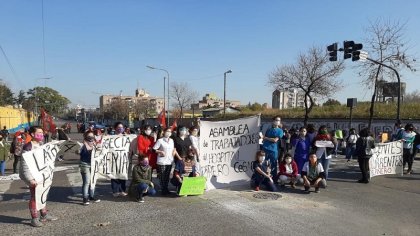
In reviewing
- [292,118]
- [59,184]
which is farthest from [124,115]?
[59,184]

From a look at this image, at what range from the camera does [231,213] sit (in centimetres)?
767

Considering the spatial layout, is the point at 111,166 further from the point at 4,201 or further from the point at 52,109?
the point at 52,109

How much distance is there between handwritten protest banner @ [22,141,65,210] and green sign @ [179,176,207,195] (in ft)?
9.83

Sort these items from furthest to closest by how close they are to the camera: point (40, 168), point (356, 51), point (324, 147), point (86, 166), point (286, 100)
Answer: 1. point (286, 100)
2. point (356, 51)
3. point (324, 147)
4. point (86, 166)
5. point (40, 168)

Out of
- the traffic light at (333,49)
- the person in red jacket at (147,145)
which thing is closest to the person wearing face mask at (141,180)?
the person in red jacket at (147,145)

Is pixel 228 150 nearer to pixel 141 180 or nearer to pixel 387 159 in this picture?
pixel 141 180

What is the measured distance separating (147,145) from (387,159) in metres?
7.82

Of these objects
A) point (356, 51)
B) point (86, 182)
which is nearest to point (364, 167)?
point (86, 182)

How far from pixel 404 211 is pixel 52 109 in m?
135

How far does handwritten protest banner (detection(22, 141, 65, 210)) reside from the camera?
22.5ft

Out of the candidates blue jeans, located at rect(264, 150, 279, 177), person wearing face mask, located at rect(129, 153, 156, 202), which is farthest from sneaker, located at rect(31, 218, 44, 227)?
blue jeans, located at rect(264, 150, 279, 177)

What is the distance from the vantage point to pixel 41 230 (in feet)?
21.6

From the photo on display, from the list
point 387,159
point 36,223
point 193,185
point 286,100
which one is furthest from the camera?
point 286,100

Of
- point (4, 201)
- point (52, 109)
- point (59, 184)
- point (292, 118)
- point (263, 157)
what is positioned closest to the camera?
point (4, 201)
